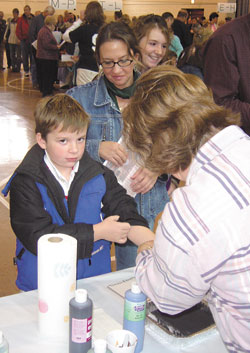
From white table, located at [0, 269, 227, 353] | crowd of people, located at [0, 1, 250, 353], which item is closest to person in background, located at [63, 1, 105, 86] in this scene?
crowd of people, located at [0, 1, 250, 353]

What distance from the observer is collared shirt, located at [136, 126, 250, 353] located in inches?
35.1

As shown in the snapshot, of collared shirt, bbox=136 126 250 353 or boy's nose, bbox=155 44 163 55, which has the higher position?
boy's nose, bbox=155 44 163 55

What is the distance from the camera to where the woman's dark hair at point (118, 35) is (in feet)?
6.35

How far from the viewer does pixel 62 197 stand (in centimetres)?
164

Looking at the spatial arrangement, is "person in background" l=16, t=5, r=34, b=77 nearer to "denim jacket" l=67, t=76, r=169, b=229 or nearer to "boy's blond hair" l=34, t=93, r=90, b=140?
"denim jacket" l=67, t=76, r=169, b=229

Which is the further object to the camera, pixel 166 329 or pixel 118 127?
pixel 118 127

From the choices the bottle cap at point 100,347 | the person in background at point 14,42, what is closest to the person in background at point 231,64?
the bottle cap at point 100,347

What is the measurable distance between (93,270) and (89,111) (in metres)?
0.73

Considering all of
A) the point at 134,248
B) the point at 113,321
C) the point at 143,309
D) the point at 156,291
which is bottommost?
the point at 134,248

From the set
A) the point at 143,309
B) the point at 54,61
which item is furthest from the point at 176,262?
the point at 54,61

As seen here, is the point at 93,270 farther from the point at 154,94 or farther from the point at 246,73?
the point at 246,73

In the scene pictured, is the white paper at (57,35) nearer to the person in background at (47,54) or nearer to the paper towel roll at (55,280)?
the person in background at (47,54)

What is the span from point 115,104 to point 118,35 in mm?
302

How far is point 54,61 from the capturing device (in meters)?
8.69
